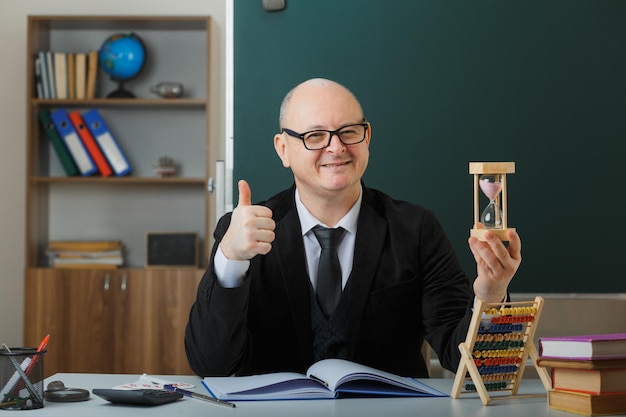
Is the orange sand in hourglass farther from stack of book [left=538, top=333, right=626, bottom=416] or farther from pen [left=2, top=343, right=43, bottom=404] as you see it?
pen [left=2, top=343, right=43, bottom=404]

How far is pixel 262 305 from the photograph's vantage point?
2174 millimetres

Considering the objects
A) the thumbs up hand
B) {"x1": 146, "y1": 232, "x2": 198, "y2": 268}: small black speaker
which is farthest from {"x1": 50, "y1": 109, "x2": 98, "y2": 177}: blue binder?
the thumbs up hand

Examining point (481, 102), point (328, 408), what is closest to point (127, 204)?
point (481, 102)

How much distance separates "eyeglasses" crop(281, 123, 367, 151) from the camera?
212 cm

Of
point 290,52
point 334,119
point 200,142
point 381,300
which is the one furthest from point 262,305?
point 200,142

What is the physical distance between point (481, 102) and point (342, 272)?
127 centimetres

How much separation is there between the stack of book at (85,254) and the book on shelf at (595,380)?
3.41 m

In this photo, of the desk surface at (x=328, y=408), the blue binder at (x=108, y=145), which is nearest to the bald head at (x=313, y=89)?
the desk surface at (x=328, y=408)

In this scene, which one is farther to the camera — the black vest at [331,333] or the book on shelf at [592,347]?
the black vest at [331,333]

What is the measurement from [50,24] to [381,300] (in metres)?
3.37

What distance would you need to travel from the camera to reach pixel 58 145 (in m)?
4.62

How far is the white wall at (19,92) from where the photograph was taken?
15.1 ft

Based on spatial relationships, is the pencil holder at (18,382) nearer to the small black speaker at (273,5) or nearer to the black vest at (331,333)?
the black vest at (331,333)

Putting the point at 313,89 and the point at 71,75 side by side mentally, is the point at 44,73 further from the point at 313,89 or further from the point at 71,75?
the point at 313,89
